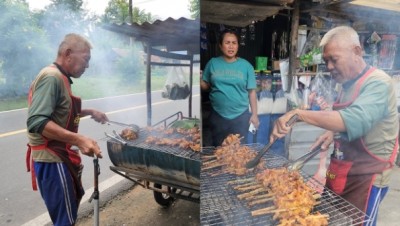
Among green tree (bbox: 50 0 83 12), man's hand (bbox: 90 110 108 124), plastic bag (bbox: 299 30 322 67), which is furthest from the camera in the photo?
plastic bag (bbox: 299 30 322 67)

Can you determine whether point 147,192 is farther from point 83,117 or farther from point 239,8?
point 239,8

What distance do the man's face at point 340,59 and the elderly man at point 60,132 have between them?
1.12m

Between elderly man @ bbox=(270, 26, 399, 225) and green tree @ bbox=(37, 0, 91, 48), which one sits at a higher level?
green tree @ bbox=(37, 0, 91, 48)

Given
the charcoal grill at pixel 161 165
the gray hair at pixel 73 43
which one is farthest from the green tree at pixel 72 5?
the charcoal grill at pixel 161 165

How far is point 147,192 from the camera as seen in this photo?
130 inches

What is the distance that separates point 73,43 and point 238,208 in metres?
1.18

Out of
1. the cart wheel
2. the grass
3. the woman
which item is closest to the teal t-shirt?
the woman

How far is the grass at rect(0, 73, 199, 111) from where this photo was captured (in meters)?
1.25

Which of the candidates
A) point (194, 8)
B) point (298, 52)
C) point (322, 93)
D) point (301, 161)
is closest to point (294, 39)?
point (298, 52)

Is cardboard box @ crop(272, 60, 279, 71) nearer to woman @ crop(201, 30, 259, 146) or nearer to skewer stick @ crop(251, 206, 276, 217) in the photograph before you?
woman @ crop(201, 30, 259, 146)

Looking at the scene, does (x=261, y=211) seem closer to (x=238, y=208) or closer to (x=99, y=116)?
(x=238, y=208)

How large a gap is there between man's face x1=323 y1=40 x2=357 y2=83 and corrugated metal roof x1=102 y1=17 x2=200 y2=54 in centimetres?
66

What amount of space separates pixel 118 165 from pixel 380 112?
154 cm

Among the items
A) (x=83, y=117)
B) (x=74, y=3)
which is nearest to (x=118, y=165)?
(x=83, y=117)
